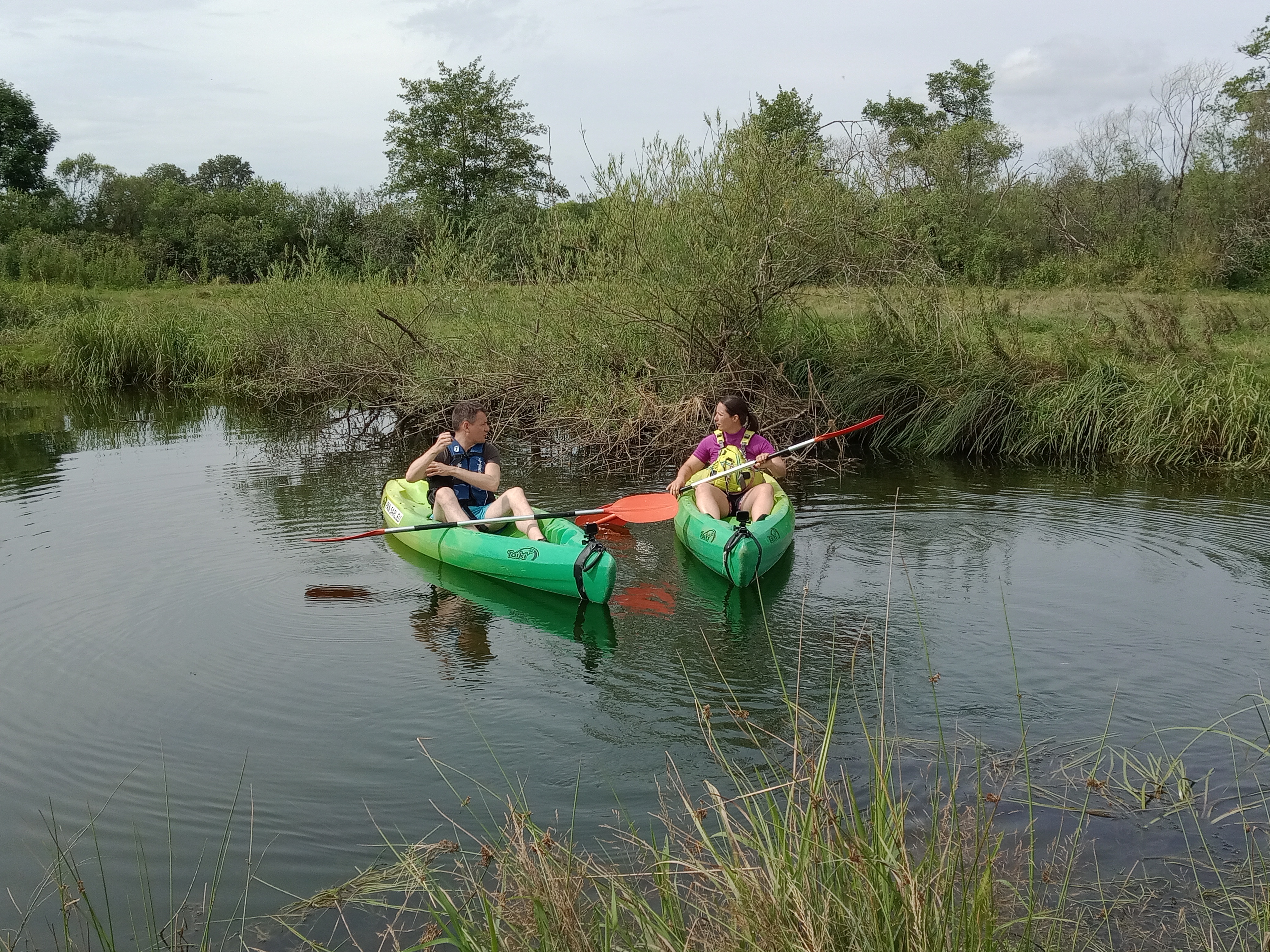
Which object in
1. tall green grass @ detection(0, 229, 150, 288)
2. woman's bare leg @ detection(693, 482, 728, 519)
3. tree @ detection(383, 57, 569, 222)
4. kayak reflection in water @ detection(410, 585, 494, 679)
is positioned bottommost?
kayak reflection in water @ detection(410, 585, 494, 679)

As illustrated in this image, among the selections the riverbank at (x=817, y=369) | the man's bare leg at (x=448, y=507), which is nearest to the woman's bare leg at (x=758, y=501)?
the man's bare leg at (x=448, y=507)

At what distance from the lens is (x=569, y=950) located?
2512 millimetres

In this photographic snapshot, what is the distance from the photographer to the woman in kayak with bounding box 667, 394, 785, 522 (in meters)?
8.03

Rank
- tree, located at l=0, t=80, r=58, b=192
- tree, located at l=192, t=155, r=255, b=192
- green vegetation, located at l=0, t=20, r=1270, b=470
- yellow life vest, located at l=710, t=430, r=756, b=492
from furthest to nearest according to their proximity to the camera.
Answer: tree, located at l=192, t=155, r=255, b=192 < tree, located at l=0, t=80, r=58, b=192 < green vegetation, located at l=0, t=20, r=1270, b=470 < yellow life vest, located at l=710, t=430, r=756, b=492

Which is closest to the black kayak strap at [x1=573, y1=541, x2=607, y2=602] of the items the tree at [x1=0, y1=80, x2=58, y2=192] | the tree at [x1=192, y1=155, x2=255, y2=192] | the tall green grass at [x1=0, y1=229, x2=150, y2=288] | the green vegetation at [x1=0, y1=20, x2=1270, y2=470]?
the green vegetation at [x1=0, y1=20, x2=1270, y2=470]

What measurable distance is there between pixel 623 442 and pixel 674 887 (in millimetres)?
8787

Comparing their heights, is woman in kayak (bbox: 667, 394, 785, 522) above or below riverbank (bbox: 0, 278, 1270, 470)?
below

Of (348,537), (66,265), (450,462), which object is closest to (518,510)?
(450,462)

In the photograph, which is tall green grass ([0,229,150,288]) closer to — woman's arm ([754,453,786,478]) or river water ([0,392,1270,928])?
river water ([0,392,1270,928])

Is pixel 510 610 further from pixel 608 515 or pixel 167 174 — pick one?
pixel 167 174

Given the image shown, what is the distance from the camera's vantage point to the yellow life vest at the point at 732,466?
8.21 m

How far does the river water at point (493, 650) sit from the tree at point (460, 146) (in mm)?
24470

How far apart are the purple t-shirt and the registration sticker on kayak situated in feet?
7.86

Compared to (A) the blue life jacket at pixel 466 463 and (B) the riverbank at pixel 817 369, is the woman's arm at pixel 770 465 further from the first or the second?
(B) the riverbank at pixel 817 369
